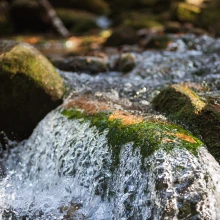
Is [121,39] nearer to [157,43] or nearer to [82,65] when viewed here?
[157,43]

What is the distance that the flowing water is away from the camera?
3.12 metres

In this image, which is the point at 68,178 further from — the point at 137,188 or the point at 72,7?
the point at 72,7

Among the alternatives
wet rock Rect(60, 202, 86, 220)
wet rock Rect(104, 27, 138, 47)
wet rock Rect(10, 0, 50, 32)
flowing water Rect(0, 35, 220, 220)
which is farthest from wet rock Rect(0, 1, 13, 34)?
wet rock Rect(60, 202, 86, 220)

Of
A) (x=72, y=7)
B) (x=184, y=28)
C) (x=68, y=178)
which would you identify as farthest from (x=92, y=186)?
(x=72, y=7)

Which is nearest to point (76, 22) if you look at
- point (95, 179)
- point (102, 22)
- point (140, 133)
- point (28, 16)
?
point (102, 22)

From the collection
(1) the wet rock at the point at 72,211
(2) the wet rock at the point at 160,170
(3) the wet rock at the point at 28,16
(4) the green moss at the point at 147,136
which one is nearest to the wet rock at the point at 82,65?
(4) the green moss at the point at 147,136

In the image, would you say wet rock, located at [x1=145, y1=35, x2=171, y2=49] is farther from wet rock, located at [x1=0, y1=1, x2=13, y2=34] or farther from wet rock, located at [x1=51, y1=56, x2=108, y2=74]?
wet rock, located at [x1=0, y1=1, x2=13, y2=34]

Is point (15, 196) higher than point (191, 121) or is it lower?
lower

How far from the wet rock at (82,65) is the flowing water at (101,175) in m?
0.87

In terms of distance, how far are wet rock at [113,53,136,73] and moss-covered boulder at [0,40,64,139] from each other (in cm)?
261

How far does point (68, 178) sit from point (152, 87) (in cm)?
305

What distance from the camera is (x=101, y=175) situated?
397 centimetres

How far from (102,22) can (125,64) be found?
10.9 meters

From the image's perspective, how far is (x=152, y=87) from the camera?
6652 mm
